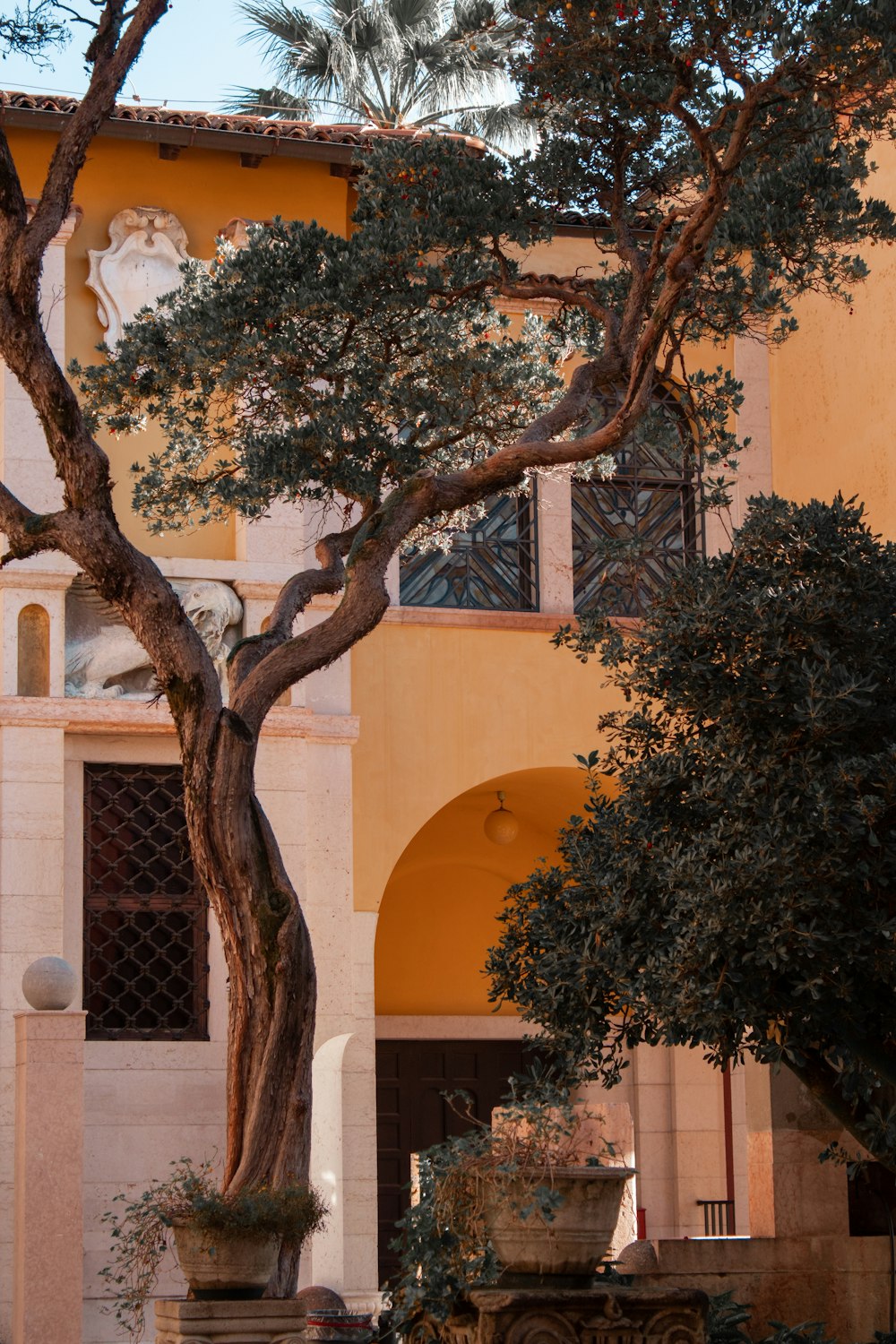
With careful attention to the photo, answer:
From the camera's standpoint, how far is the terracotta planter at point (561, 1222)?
6.84 metres

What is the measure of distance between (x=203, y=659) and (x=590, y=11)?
3.61m

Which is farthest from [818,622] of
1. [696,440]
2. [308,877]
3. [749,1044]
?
[308,877]

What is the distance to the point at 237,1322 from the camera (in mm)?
7754

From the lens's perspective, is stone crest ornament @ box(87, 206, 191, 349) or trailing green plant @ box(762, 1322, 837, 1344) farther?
stone crest ornament @ box(87, 206, 191, 349)

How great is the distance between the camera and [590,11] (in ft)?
30.6

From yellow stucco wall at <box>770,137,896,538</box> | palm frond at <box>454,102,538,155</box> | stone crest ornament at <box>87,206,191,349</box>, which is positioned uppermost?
palm frond at <box>454,102,538,155</box>

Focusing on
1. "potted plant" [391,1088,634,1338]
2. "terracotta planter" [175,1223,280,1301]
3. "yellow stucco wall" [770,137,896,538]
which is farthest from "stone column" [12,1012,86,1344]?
"yellow stucco wall" [770,137,896,538]

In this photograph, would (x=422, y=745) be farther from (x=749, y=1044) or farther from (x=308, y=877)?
(x=749, y=1044)

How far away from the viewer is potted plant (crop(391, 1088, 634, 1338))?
6.84 metres

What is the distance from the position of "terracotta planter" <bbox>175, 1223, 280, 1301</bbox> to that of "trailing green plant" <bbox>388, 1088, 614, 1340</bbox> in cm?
75

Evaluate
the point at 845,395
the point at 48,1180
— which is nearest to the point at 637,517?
the point at 845,395

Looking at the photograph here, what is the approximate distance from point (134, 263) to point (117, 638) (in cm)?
299

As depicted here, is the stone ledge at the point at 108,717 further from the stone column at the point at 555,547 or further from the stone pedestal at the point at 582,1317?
the stone pedestal at the point at 582,1317

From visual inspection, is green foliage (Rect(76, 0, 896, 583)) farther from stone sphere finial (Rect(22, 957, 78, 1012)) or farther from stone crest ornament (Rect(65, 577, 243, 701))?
stone crest ornament (Rect(65, 577, 243, 701))
